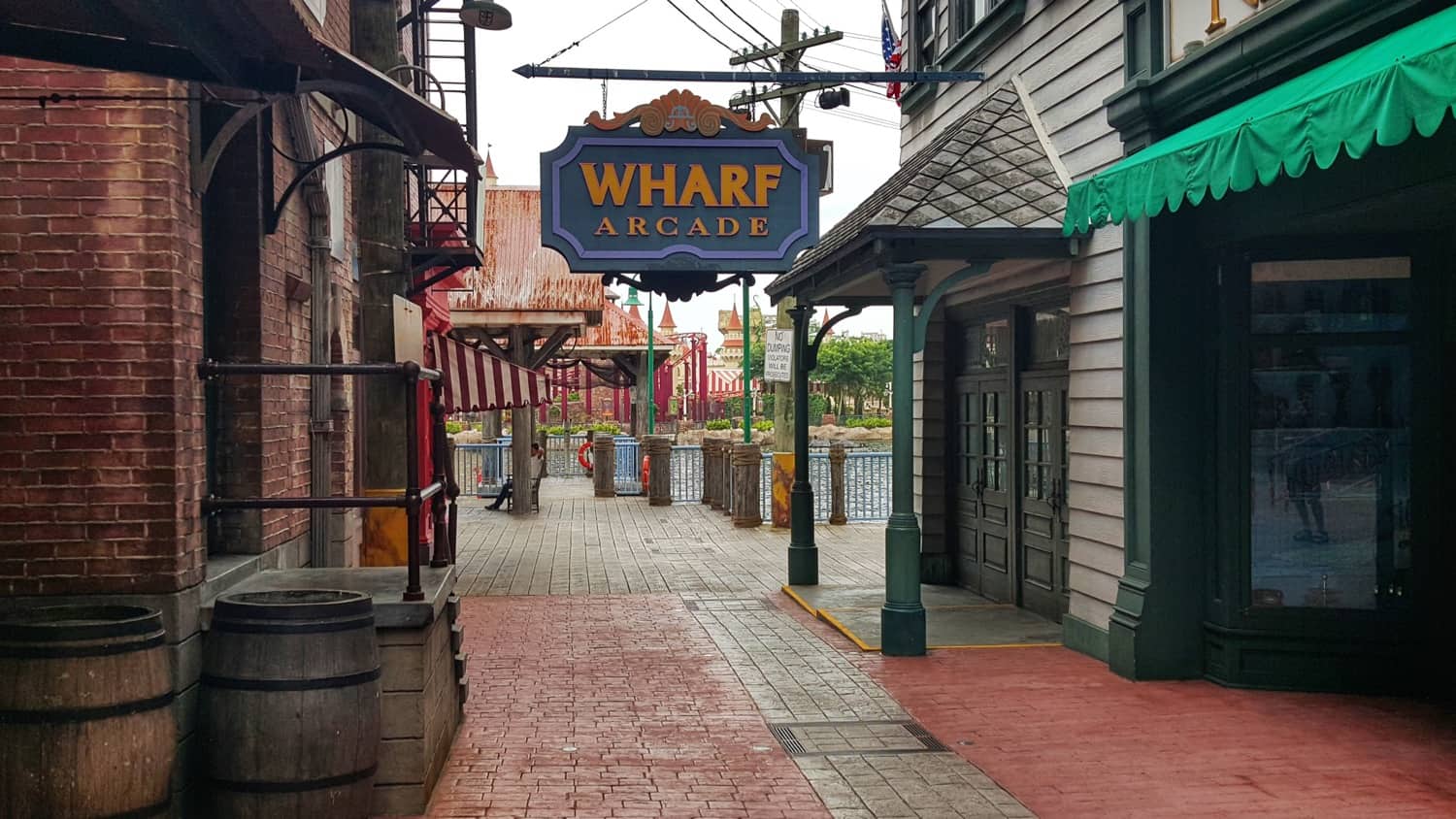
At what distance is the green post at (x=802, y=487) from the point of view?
12586mm

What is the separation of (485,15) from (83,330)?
17.5 ft

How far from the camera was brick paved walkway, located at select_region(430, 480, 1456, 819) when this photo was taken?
5.69m

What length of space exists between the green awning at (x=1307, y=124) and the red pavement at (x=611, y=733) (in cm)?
348

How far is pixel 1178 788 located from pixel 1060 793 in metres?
0.54

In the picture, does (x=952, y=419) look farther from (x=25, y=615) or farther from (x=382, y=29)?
(x=25, y=615)

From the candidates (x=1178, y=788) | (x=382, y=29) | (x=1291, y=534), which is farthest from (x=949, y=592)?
(x=382, y=29)

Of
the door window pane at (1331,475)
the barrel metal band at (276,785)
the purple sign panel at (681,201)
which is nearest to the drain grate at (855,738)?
the door window pane at (1331,475)

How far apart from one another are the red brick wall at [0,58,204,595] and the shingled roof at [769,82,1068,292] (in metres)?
4.87

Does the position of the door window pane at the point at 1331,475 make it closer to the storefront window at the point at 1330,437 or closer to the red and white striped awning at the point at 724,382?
the storefront window at the point at 1330,437

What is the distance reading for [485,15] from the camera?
31.4 ft

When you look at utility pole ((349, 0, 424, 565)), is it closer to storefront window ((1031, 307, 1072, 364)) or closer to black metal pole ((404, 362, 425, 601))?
black metal pole ((404, 362, 425, 601))

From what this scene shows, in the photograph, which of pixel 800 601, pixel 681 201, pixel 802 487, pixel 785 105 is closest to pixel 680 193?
pixel 681 201

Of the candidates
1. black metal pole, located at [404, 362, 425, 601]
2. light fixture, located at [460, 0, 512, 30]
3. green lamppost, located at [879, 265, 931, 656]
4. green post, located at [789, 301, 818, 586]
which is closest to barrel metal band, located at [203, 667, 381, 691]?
black metal pole, located at [404, 362, 425, 601]

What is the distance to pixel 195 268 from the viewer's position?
534 cm
